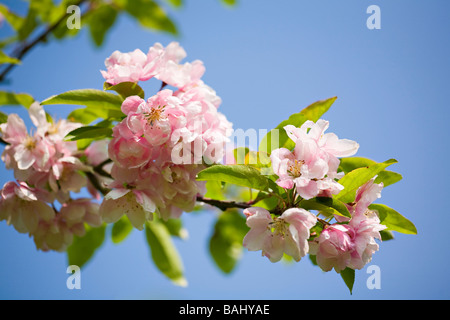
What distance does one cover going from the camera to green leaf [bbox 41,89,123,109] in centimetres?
132

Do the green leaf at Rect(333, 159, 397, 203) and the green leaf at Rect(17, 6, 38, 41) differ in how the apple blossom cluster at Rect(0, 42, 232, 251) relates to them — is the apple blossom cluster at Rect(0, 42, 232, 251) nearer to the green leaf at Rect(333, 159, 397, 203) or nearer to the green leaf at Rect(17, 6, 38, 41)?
the green leaf at Rect(333, 159, 397, 203)

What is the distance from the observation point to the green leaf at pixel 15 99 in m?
1.77

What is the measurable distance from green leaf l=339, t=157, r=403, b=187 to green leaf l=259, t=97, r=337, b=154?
19 cm

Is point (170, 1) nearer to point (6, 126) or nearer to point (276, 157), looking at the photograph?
point (6, 126)

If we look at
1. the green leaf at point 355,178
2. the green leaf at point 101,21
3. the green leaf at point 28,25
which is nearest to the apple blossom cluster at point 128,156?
the green leaf at point 355,178

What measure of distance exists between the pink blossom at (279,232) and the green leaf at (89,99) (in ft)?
1.97

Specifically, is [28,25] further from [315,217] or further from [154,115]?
[315,217]

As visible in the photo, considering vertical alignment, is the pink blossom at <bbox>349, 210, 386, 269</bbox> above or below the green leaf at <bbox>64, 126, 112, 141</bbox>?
below

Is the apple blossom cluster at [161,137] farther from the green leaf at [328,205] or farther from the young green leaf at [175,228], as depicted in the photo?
the young green leaf at [175,228]

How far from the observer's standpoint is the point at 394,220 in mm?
1294

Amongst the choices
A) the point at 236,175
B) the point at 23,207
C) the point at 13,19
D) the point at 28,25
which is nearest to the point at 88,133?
the point at 23,207

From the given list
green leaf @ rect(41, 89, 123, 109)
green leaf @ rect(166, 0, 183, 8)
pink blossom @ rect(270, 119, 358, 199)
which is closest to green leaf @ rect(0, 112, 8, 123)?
green leaf @ rect(41, 89, 123, 109)

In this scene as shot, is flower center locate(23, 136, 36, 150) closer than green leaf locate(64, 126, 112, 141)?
No

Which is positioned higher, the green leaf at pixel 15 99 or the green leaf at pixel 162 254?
the green leaf at pixel 15 99
